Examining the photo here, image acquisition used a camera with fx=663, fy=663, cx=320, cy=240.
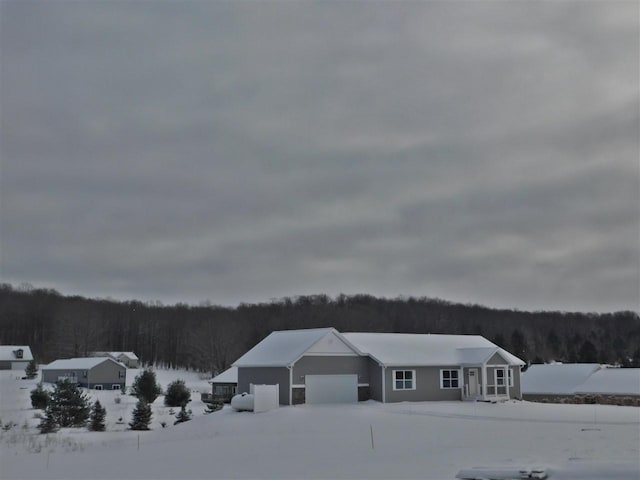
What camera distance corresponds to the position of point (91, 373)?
7588cm

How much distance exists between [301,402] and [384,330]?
255 feet

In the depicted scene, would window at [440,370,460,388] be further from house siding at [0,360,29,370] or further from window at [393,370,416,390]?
house siding at [0,360,29,370]

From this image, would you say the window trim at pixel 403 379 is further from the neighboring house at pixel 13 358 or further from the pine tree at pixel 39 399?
the neighboring house at pixel 13 358

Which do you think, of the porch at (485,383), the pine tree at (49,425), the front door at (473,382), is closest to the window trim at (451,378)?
the porch at (485,383)

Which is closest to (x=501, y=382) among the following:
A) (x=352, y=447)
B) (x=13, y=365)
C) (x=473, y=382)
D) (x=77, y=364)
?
(x=473, y=382)

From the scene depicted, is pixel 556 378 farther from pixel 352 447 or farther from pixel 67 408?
pixel 352 447

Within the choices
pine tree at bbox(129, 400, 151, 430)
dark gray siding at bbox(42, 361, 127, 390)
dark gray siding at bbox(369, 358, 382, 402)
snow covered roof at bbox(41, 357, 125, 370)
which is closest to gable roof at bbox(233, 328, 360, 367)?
dark gray siding at bbox(369, 358, 382, 402)

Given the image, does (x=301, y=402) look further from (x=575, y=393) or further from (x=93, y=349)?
(x=93, y=349)

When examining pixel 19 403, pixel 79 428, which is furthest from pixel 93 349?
pixel 79 428

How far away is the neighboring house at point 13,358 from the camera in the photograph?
9544cm

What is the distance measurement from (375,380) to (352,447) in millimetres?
18620

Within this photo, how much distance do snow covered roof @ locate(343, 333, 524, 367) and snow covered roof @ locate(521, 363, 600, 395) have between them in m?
15.0

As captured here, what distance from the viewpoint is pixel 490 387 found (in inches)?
1623

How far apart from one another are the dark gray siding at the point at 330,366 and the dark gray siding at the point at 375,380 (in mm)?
247
